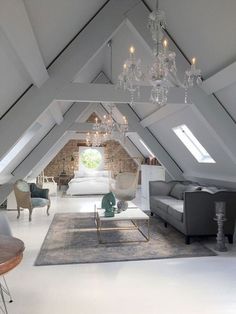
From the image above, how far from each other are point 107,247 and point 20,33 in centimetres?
303

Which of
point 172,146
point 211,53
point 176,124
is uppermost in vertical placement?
point 211,53

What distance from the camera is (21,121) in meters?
3.53

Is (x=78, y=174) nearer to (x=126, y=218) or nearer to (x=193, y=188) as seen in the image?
(x=193, y=188)

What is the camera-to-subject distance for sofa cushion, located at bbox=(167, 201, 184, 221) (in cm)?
433

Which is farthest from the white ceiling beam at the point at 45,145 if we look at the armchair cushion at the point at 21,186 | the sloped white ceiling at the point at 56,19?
the sloped white ceiling at the point at 56,19

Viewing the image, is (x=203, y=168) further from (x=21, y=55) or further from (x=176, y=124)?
(x=21, y=55)

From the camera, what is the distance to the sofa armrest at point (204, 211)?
4086mm

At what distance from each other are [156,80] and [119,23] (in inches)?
72.5

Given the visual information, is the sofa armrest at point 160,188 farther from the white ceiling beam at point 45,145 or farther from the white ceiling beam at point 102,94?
the white ceiling beam at point 102,94

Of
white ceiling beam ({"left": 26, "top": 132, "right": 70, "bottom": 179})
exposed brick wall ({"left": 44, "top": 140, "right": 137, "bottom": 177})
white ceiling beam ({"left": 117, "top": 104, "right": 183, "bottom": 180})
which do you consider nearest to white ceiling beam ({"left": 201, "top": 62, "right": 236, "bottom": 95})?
white ceiling beam ({"left": 117, "top": 104, "right": 183, "bottom": 180})

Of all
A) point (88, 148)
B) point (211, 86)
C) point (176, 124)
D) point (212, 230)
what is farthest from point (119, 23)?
point (88, 148)

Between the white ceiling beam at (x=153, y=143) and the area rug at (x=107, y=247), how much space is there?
6.46 ft

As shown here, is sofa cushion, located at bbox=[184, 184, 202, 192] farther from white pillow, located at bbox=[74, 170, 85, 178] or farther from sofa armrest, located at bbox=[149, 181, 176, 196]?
white pillow, located at bbox=[74, 170, 85, 178]

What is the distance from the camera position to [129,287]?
9.05 ft
